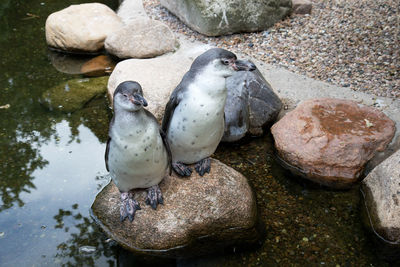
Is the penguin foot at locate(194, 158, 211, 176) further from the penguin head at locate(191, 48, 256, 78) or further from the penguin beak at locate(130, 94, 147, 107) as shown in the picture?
the penguin beak at locate(130, 94, 147, 107)

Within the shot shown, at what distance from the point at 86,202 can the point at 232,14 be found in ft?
13.2

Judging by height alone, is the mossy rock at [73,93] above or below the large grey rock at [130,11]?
below

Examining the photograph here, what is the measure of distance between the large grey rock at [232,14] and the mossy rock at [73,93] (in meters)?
1.87

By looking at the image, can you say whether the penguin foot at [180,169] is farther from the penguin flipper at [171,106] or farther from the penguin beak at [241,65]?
the penguin beak at [241,65]

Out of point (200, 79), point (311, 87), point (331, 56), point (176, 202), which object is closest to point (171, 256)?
point (176, 202)

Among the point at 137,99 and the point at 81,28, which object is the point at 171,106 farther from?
the point at 81,28

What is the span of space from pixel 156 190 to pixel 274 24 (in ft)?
14.9

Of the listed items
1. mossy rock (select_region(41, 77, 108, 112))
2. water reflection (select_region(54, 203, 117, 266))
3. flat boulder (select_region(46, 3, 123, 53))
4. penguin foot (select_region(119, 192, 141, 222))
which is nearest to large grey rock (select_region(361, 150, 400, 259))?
penguin foot (select_region(119, 192, 141, 222))

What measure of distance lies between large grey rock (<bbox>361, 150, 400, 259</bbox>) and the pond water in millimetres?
135

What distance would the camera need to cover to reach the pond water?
12.6 feet

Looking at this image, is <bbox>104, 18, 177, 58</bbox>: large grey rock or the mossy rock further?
<bbox>104, 18, 177, 58</bbox>: large grey rock

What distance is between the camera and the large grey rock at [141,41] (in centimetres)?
671

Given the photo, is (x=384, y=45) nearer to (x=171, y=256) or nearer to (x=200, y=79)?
(x=200, y=79)

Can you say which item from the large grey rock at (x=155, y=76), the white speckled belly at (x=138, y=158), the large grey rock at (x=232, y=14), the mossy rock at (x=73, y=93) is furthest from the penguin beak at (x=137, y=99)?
the large grey rock at (x=232, y=14)
